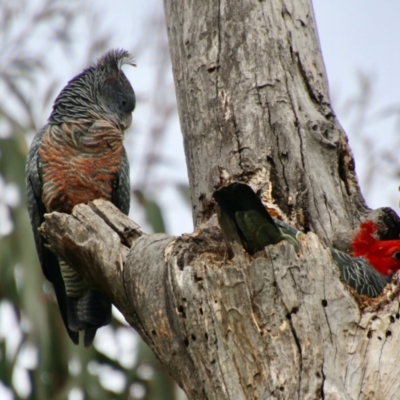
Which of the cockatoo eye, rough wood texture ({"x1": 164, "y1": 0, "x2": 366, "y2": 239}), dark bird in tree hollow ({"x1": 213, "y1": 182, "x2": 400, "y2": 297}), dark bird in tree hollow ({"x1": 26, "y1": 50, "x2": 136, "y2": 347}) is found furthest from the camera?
dark bird in tree hollow ({"x1": 26, "y1": 50, "x2": 136, "y2": 347})

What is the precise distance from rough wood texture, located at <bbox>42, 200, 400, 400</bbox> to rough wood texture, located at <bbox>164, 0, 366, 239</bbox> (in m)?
0.82

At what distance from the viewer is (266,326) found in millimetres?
2492

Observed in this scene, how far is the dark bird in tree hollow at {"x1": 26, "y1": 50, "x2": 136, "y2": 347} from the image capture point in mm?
4488

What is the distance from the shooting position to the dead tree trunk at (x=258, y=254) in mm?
2439

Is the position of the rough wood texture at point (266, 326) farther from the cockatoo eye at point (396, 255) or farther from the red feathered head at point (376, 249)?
the cockatoo eye at point (396, 255)

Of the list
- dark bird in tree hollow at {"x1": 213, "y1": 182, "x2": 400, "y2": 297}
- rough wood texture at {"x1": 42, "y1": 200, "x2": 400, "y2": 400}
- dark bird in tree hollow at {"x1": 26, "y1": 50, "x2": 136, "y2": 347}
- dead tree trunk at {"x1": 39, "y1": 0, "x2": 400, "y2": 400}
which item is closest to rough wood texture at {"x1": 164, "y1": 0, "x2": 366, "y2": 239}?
dead tree trunk at {"x1": 39, "y1": 0, "x2": 400, "y2": 400}

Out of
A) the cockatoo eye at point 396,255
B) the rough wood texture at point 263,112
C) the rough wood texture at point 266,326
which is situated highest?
the rough wood texture at point 263,112

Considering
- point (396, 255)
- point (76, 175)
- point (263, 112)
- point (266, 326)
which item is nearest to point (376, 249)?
point (396, 255)

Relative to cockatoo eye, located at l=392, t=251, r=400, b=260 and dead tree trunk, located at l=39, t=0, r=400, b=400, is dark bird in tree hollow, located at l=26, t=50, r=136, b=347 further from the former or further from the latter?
cockatoo eye, located at l=392, t=251, r=400, b=260

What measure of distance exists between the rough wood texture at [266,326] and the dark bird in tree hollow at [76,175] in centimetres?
181

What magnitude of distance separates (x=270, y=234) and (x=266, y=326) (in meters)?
0.38

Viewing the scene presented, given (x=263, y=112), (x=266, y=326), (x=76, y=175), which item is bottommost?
(x=266, y=326)

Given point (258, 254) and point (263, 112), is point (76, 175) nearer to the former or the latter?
point (263, 112)

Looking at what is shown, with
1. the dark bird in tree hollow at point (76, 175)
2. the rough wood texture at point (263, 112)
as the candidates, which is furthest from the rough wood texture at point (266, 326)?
the dark bird in tree hollow at point (76, 175)
